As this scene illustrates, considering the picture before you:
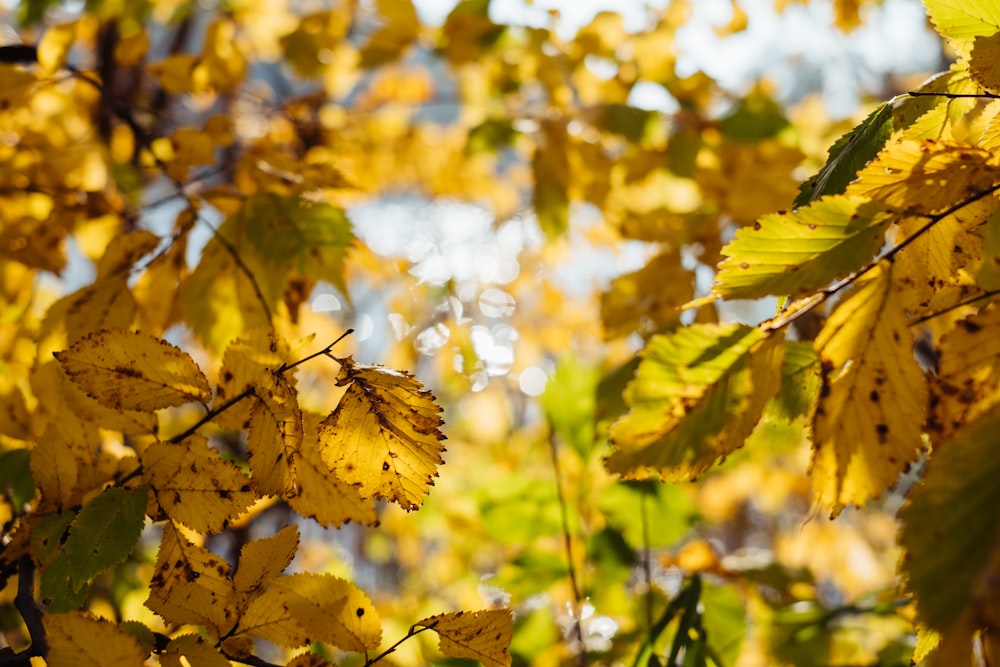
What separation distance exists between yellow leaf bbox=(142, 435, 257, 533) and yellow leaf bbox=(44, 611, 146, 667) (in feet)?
0.23

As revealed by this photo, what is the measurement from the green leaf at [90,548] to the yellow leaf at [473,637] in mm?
156

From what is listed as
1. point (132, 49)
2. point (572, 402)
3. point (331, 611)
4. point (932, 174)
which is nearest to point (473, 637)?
point (331, 611)

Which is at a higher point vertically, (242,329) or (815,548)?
(242,329)

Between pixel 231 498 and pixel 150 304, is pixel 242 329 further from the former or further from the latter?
pixel 231 498

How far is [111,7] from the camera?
105 centimetres

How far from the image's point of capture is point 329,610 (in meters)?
0.39

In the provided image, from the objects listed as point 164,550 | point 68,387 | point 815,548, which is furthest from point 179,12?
point 815,548

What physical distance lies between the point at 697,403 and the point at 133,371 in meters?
0.30

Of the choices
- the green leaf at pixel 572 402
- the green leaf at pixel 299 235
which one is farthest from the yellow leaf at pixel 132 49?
the green leaf at pixel 572 402

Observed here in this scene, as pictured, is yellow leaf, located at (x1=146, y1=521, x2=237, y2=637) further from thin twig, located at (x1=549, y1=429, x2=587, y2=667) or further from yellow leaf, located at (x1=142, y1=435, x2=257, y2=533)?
thin twig, located at (x1=549, y1=429, x2=587, y2=667)

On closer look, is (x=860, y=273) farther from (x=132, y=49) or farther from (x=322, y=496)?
(x=132, y=49)

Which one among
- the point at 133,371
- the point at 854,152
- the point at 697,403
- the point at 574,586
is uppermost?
the point at 854,152

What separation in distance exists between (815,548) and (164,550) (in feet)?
7.51

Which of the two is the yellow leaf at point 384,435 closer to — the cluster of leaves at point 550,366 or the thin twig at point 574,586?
the cluster of leaves at point 550,366
